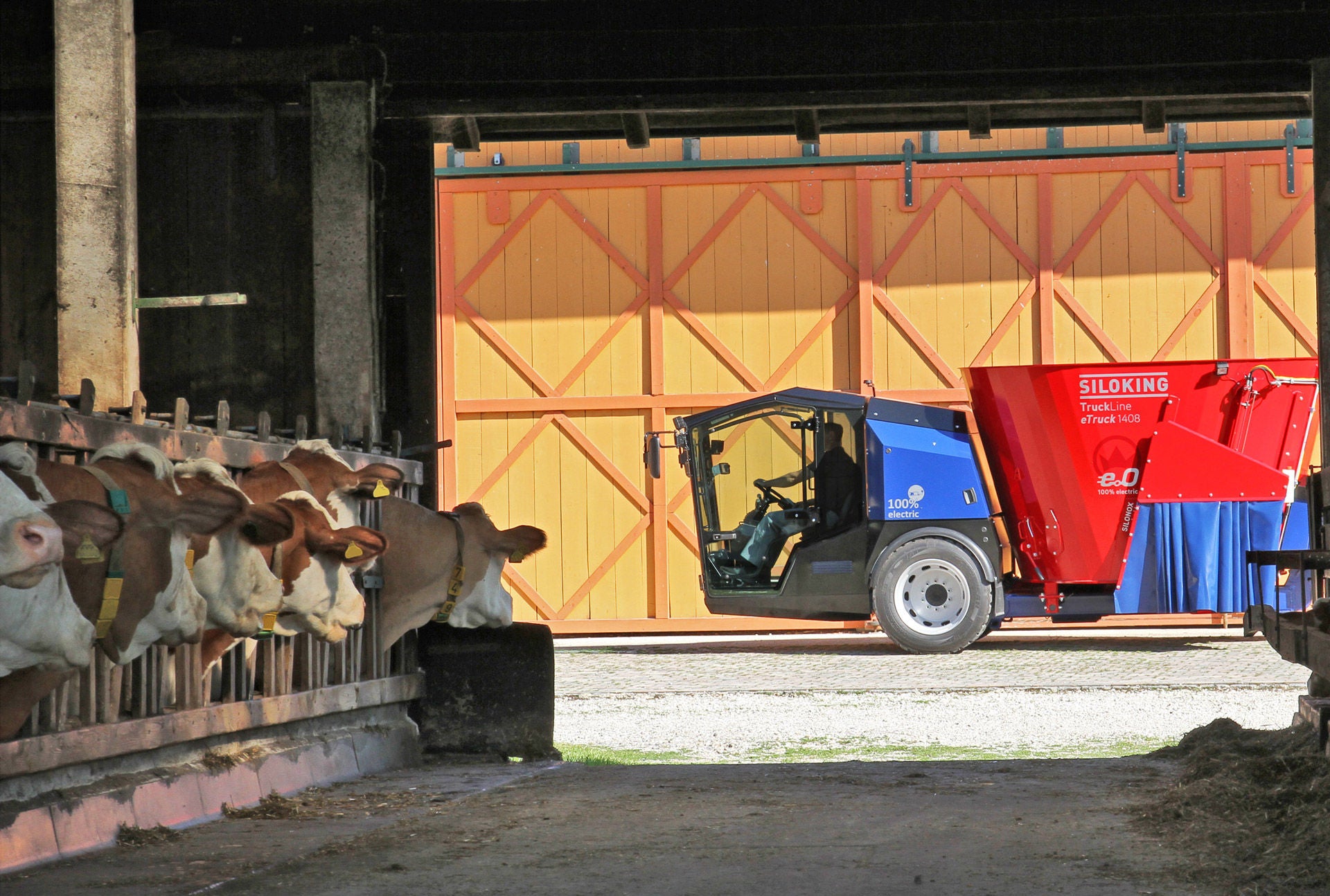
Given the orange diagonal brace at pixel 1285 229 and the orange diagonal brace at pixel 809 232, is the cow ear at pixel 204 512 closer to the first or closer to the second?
the orange diagonal brace at pixel 809 232

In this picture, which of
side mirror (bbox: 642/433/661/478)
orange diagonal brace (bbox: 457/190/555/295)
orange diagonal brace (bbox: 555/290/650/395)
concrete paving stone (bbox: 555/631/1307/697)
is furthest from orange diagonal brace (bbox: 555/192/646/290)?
concrete paving stone (bbox: 555/631/1307/697)

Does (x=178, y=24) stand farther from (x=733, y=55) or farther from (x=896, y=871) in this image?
(x=896, y=871)

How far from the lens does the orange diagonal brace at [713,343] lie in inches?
771

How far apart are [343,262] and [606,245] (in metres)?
11.8

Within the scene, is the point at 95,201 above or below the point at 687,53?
below

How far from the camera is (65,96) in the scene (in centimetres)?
701

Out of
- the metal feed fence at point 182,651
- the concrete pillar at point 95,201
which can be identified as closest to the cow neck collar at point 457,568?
the metal feed fence at point 182,651

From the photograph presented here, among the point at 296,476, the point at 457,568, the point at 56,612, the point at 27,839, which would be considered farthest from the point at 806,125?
the point at 56,612

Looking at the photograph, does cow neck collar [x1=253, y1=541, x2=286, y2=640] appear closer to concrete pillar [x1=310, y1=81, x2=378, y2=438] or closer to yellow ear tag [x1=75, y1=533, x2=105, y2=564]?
yellow ear tag [x1=75, y1=533, x2=105, y2=564]

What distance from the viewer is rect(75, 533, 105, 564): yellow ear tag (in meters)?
3.80

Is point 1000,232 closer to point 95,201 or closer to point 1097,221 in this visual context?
point 1097,221

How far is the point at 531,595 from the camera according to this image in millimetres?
19703

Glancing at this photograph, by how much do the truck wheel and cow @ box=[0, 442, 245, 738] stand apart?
1192 centimetres

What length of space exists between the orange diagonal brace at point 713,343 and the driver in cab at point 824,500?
3.66 m
